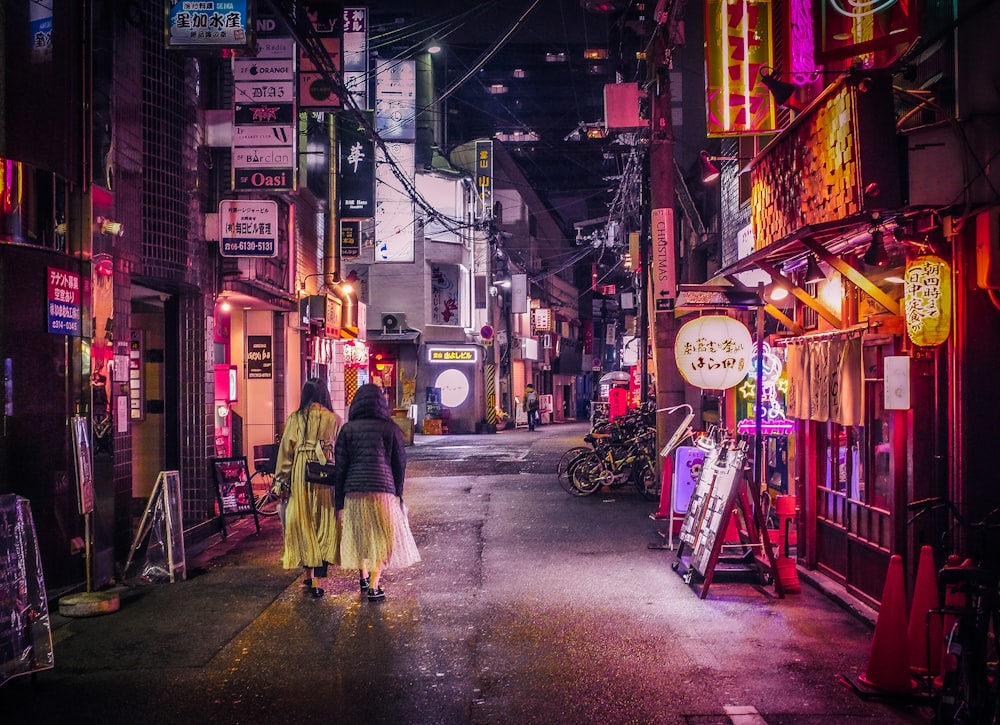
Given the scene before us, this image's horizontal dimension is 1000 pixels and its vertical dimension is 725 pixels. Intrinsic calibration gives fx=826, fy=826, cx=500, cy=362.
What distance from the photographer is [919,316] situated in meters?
6.64

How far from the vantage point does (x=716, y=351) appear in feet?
35.8

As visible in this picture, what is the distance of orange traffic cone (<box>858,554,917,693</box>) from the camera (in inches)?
225

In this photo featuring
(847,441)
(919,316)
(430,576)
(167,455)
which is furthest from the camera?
(167,455)

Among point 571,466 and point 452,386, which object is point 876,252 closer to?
point 571,466

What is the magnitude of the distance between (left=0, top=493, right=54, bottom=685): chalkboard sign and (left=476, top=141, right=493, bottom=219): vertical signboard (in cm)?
3508

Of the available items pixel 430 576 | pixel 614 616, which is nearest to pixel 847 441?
pixel 614 616

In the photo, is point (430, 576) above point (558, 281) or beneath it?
beneath

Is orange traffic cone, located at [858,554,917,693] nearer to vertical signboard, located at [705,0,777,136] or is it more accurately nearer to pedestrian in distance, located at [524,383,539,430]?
vertical signboard, located at [705,0,777,136]

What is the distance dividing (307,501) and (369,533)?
0.92 metres

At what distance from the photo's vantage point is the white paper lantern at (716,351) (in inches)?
428

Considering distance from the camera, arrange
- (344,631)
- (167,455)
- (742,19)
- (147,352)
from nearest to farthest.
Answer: (344,631) < (742,19) < (167,455) < (147,352)

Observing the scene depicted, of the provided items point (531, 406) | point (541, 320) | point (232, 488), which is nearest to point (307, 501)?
point (232, 488)

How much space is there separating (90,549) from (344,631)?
290 centimetres

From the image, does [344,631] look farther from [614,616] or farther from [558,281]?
[558,281]
